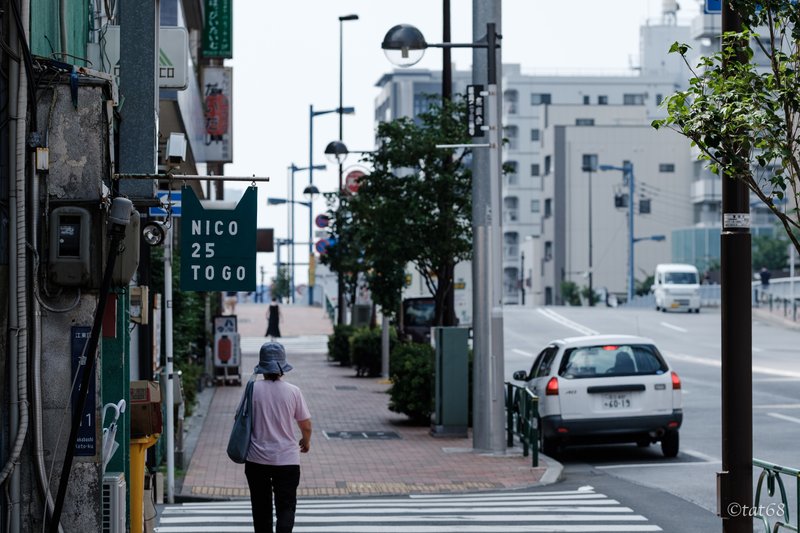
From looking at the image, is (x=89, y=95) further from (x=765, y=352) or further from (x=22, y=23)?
(x=765, y=352)

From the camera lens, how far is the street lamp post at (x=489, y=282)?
18641mm

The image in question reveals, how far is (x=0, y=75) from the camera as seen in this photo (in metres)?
7.74

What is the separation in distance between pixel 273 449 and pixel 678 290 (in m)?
55.0

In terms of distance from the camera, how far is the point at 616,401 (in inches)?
705

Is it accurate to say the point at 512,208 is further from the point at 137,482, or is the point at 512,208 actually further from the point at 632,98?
the point at 137,482

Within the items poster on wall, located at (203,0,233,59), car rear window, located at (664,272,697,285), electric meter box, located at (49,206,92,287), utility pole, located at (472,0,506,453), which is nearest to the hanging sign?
electric meter box, located at (49,206,92,287)

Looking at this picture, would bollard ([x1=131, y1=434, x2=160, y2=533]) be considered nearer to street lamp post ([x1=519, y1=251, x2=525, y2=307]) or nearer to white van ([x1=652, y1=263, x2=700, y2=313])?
white van ([x1=652, y1=263, x2=700, y2=313])

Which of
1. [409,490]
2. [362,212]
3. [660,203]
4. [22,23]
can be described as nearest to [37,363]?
[22,23]

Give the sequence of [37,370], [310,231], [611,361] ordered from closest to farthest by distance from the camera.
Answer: [37,370]
[611,361]
[310,231]

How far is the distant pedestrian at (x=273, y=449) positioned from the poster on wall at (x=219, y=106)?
2190 cm

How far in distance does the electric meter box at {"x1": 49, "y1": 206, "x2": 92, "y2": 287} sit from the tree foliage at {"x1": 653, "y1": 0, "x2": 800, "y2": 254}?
3.60 m

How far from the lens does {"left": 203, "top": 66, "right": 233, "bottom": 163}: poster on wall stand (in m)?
31.8

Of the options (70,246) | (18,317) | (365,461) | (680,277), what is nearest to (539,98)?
(680,277)

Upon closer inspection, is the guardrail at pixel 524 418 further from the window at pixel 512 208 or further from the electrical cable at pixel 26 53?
the window at pixel 512 208
